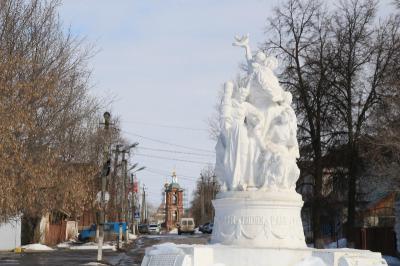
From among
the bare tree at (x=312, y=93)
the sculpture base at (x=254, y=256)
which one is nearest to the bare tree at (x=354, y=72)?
the bare tree at (x=312, y=93)

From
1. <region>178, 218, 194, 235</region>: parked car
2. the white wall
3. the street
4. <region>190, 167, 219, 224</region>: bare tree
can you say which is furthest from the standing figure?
<region>190, 167, 219, 224</region>: bare tree

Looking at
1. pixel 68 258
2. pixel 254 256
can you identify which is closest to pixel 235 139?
pixel 254 256

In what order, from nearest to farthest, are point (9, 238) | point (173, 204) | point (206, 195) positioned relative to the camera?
point (9, 238) → point (206, 195) → point (173, 204)

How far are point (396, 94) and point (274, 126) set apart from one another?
1038cm

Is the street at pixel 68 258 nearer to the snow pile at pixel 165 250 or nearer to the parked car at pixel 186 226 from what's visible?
the snow pile at pixel 165 250

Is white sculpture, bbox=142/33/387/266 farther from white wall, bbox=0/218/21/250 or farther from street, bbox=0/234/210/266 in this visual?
white wall, bbox=0/218/21/250

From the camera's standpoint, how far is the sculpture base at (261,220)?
42.7ft

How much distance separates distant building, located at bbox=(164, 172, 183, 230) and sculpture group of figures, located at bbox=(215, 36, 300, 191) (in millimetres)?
111238

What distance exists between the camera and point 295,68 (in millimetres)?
31812

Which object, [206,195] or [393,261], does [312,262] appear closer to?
[393,261]

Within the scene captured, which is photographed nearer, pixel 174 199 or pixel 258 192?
pixel 258 192

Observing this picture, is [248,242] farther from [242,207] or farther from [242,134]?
[242,134]

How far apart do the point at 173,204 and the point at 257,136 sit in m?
116

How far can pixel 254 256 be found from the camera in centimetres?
1233
